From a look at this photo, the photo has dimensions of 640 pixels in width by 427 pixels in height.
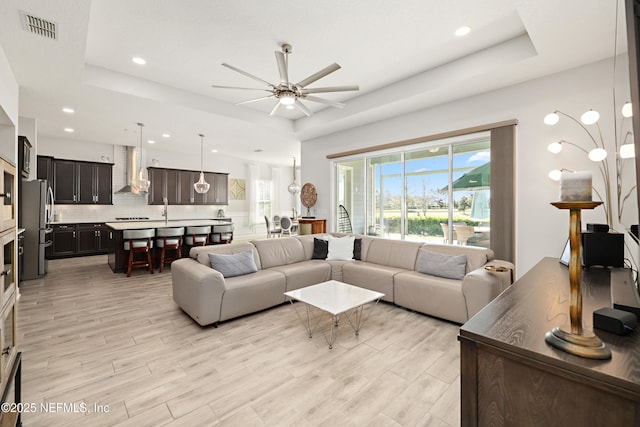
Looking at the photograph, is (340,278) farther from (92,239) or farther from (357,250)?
(92,239)

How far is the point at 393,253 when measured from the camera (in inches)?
169

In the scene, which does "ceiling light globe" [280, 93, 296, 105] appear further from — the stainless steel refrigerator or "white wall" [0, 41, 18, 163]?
the stainless steel refrigerator

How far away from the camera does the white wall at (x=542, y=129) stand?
3.22 m

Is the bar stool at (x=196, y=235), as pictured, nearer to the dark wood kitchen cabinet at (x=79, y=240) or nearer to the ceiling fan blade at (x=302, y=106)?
the dark wood kitchen cabinet at (x=79, y=240)

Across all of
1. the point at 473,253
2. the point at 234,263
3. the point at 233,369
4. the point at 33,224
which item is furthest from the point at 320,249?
the point at 33,224

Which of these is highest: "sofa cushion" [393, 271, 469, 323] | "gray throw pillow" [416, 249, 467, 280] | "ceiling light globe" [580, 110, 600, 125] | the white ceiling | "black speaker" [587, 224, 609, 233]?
the white ceiling

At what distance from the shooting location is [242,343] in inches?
107

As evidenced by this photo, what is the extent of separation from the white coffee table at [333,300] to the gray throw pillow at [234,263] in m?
0.84

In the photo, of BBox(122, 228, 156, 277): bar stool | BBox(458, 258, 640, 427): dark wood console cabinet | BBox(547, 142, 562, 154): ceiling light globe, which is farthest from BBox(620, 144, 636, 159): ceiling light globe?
BBox(122, 228, 156, 277): bar stool

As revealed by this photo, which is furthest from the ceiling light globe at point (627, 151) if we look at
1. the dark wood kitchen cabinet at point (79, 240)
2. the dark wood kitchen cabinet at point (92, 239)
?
the dark wood kitchen cabinet at point (92, 239)

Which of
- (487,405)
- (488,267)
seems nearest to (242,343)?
(487,405)

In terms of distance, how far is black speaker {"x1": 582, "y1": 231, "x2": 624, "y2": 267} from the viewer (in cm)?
219

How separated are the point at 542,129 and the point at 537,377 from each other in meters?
3.81

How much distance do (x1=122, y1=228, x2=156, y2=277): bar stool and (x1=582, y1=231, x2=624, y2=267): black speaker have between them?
6.08 meters
